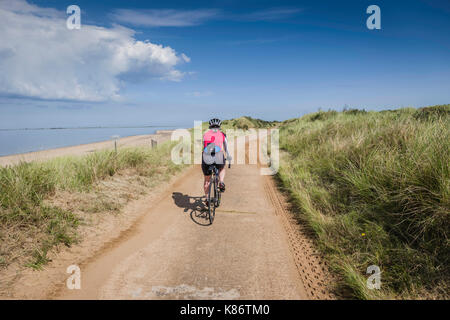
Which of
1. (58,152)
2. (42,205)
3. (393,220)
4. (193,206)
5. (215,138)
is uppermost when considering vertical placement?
(215,138)

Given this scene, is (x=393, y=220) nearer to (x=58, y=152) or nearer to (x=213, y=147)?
(x=213, y=147)

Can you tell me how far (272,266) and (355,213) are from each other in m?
Answer: 2.27

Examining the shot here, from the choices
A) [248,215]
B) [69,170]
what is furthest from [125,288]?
[69,170]

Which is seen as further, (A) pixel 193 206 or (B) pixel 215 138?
(A) pixel 193 206

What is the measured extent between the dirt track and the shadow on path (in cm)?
3

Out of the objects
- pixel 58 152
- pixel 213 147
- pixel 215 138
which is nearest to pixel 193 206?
pixel 213 147

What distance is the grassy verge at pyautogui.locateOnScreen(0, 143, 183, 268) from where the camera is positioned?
3.94 metres

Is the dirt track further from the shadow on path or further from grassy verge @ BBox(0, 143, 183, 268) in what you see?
grassy verge @ BBox(0, 143, 183, 268)

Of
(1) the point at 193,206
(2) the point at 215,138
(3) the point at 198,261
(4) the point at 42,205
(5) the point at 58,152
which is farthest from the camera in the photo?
(5) the point at 58,152

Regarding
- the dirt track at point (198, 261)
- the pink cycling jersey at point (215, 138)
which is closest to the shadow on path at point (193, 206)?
the dirt track at point (198, 261)

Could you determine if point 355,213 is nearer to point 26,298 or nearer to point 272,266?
point 272,266

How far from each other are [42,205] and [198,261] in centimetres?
360

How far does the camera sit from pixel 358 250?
13.0 feet

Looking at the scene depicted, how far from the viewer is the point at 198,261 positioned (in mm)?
4133
